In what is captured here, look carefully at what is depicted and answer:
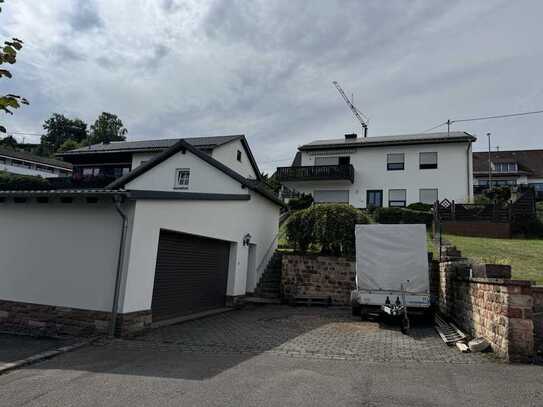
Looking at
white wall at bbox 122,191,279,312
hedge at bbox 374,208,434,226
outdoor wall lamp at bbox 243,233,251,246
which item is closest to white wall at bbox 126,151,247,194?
white wall at bbox 122,191,279,312

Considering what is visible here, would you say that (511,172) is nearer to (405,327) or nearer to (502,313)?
(405,327)

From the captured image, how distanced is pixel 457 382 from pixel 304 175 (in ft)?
85.4

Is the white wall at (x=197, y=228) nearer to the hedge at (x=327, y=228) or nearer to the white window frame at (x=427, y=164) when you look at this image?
the hedge at (x=327, y=228)

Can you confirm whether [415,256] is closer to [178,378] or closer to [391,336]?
[391,336]

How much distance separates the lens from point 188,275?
1110cm

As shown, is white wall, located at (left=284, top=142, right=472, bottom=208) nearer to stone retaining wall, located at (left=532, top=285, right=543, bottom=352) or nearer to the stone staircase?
the stone staircase

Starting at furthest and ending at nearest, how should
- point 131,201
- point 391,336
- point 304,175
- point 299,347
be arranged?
point 304,175
point 391,336
point 131,201
point 299,347

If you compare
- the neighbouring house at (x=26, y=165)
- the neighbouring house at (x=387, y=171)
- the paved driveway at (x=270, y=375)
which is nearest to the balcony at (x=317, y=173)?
the neighbouring house at (x=387, y=171)

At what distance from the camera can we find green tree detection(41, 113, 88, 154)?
3056 inches

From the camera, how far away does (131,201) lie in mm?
8344

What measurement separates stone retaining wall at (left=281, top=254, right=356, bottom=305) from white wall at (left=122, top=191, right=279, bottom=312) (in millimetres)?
1670

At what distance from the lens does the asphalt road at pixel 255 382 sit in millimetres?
4699

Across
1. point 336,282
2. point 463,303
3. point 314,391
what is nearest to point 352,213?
point 336,282

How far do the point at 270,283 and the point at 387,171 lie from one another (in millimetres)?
17186
